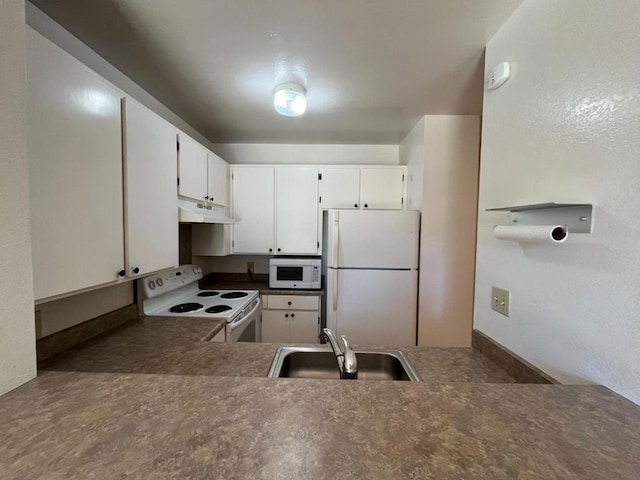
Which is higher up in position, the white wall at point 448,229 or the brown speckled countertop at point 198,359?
the white wall at point 448,229

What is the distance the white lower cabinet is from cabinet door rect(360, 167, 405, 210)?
116 cm

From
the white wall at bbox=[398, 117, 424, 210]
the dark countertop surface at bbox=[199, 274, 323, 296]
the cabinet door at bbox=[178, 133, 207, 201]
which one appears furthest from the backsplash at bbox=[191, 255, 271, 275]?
the white wall at bbox=[398, 117, 424, 210]

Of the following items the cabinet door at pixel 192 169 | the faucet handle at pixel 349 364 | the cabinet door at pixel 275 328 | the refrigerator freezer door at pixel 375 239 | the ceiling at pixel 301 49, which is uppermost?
the ceiling at pixel 301 49

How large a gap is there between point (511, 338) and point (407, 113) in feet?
5.93

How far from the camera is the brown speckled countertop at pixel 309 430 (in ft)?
1.59

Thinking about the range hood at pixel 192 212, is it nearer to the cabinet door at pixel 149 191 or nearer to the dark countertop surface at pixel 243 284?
the cabinet door at pixel 149 191

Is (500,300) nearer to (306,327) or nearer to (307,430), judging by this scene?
(307,430)

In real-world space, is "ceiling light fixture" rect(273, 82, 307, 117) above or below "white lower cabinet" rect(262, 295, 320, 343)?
above

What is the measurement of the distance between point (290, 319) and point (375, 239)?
1.15 meters

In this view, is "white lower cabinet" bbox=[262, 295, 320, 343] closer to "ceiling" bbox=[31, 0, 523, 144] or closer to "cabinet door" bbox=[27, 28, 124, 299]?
"cabinet door" bbox=[27, 28, 124, 299]

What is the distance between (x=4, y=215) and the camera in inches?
26.4

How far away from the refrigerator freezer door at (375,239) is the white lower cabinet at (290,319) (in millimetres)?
589

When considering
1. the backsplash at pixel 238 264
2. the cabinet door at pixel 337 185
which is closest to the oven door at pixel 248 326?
the backsplash at pixel 238 264

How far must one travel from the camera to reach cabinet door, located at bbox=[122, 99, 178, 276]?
1229 millimetres
